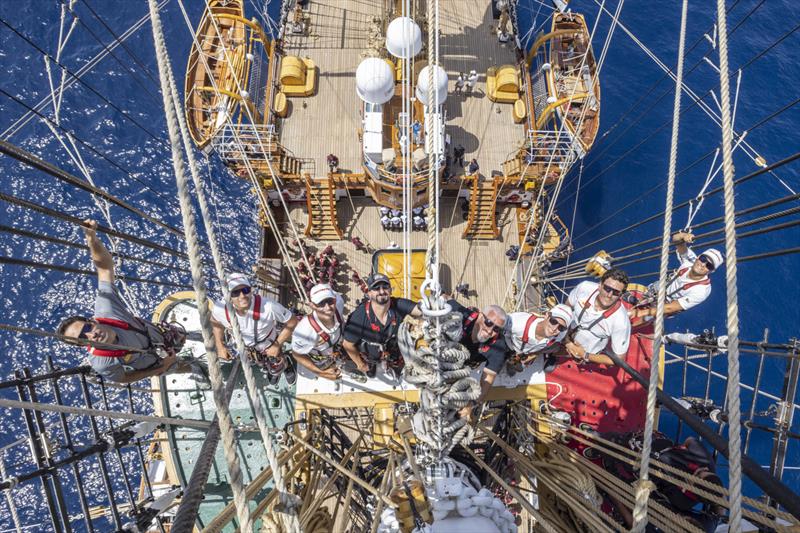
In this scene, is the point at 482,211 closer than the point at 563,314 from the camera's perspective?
No

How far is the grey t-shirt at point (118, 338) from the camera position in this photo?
13.8ft

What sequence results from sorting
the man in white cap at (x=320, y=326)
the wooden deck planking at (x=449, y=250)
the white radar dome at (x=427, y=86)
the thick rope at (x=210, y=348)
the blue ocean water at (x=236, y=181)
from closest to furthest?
the thick rope at (x=210, y=348) → the man in white cap at (x=320, y=326) → the white radar dome at (x=427, y=86) → the wooden deck planking at (x=449, y=250) → the blue ocean water at (x=236, y=181)

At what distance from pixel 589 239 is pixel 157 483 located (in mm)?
12244

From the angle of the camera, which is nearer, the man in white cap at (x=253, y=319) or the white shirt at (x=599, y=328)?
the man in white cap at (x=253, y=319)

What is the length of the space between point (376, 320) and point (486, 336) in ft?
4.24

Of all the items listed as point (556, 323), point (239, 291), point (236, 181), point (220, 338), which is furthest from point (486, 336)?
point (236, 181)

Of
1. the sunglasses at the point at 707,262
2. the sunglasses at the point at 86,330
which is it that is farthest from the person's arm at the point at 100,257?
the sunglasses at the point at 707,262

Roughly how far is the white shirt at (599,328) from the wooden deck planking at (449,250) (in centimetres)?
431

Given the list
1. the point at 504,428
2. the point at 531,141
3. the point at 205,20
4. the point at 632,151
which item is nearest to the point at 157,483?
the point at 504,428

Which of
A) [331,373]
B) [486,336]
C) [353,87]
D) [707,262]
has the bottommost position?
[331,373]

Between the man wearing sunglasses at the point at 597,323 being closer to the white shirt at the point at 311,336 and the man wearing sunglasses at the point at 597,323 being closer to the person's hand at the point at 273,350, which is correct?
the white shirt at the point at 311,336

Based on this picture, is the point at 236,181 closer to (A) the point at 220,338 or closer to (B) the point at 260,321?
(A) the point at 220,338

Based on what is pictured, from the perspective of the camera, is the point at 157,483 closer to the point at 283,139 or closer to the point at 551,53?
the point at 283,139

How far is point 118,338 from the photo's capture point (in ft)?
13.7
